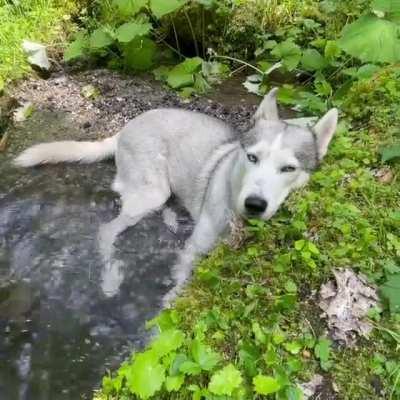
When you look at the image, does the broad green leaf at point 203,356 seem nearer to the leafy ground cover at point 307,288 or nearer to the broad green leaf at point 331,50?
the leafy ground cover at point 307,288

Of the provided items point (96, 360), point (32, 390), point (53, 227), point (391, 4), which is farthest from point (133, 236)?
point (391, 4)

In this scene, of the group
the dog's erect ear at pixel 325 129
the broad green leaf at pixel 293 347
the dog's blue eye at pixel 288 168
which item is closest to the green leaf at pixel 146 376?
the broad green leaf at pixel 293 347

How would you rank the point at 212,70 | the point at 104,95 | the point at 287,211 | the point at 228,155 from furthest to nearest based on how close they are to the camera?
1. the point at 212,70
2. the point at 104,95
3. the point at 228,155
4. the point at 287,211

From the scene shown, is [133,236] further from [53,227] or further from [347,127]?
[347,127]

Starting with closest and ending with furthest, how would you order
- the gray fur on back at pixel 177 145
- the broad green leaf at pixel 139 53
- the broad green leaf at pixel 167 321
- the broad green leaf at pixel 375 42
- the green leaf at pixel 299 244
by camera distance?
the broad green leaf at pixel 167 321
the green leaf at pixel 299 244
the broad green leaf at pixel 375 42
the gray fur on back at pixel 177 145
the broad green leaf at pixel 139 53

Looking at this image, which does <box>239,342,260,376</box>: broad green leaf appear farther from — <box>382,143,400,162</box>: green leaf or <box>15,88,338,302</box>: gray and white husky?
<box>382,143,400,162</box>: green leaf

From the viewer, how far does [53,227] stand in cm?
514

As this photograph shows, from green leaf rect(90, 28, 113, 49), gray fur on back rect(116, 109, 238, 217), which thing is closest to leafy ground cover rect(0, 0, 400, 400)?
green leaf rect(90, 28, 113, 49)

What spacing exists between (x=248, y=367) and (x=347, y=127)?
2570 mm

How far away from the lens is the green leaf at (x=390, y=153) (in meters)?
4.48

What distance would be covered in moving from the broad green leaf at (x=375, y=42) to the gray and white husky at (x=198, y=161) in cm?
49

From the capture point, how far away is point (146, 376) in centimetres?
304

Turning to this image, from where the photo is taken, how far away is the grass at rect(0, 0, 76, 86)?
6.71 meters

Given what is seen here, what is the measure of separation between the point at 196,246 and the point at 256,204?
3.32ft
